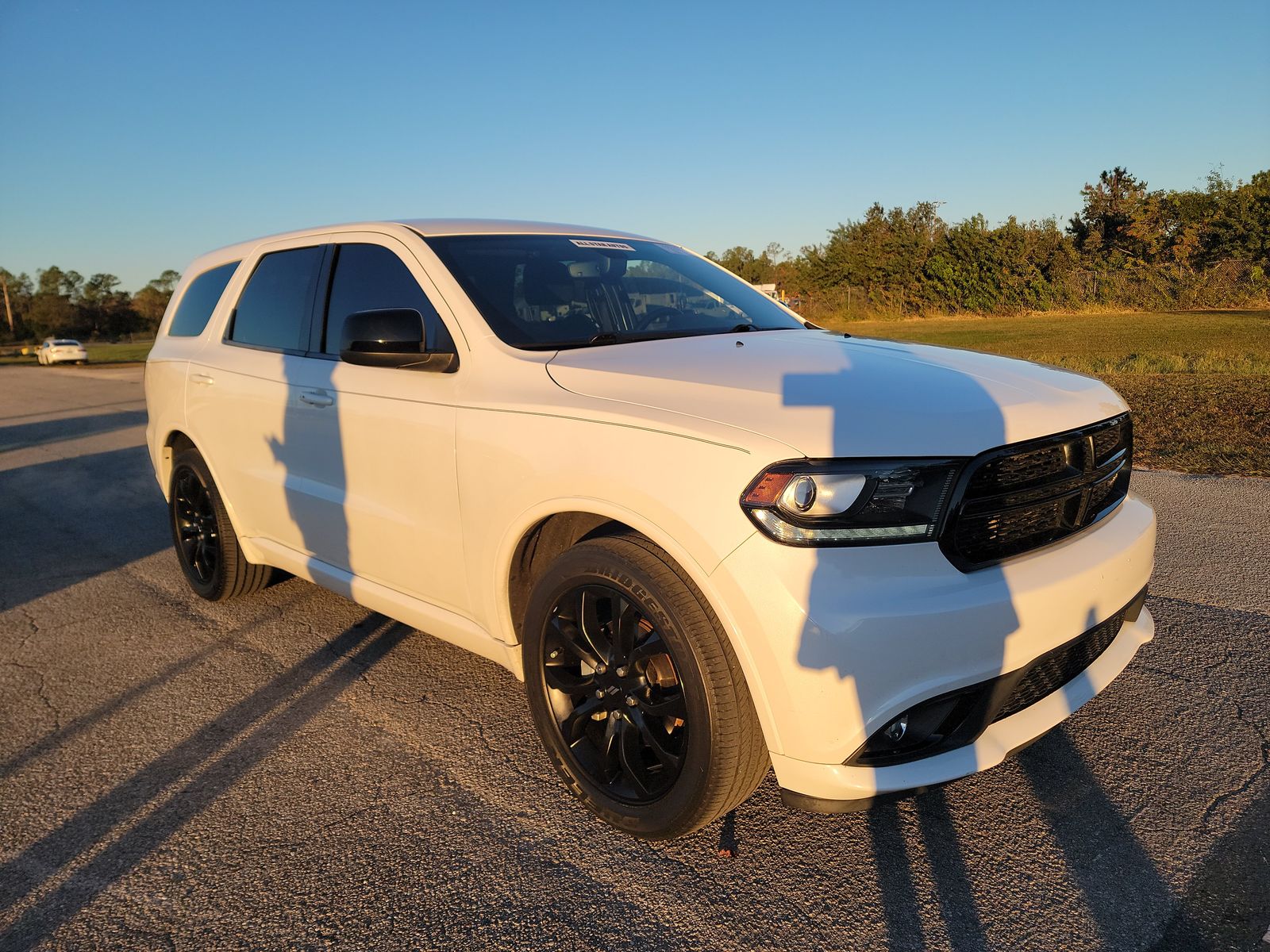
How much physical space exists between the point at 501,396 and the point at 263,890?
1587 mm

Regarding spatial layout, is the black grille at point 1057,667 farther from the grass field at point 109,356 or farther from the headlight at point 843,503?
the grass field at point 109,356

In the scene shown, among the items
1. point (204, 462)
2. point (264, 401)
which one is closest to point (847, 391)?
point (264, 401)

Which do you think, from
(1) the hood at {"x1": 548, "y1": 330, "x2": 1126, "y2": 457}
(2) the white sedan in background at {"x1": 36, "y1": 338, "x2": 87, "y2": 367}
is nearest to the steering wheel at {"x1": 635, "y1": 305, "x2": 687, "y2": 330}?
(1) the hood at {"x1": 548, "y1": 330, "x2": 1126, "y2": 457}

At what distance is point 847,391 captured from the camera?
2490mm

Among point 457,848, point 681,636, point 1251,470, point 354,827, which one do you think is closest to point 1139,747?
point 681,636

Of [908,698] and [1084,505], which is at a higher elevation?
[1084,505]

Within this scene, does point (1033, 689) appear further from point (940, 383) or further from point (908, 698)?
point (940, 383)

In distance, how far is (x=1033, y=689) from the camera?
2.50 meters

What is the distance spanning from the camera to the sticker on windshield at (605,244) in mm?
3969

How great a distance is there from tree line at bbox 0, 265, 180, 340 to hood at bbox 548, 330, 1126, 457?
326 ft

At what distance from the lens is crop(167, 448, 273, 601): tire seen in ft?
15.4

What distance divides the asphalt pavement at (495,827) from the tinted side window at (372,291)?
1459mm

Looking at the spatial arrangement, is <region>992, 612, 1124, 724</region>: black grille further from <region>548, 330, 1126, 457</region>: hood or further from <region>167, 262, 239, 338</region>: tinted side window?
<region>167, 262, 239, 338</region>: tinted side window

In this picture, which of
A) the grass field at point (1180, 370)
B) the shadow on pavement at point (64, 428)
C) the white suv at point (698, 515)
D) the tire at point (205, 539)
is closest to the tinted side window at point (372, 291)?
the white suv at point (698, 515)
